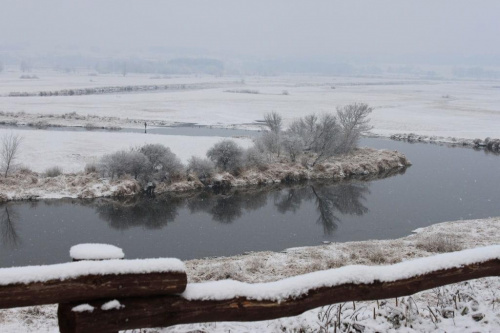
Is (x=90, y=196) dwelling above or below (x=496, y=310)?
below

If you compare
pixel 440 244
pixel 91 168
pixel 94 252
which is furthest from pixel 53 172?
pixel 94 252

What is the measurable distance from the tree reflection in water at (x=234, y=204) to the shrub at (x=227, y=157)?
129 inches

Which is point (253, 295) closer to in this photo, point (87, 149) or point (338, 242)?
point (338, 242)

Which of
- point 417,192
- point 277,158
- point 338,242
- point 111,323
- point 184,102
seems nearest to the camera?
point 111,323

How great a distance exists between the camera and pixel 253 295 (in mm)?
3316

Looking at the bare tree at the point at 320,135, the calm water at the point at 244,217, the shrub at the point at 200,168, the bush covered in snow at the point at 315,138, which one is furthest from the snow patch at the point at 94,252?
the bare tree at the point at 320,135

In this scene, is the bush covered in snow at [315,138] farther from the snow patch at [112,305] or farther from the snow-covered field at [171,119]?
the snow patch at [112,305]

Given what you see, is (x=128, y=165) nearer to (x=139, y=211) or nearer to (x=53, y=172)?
(x=53, y=172)

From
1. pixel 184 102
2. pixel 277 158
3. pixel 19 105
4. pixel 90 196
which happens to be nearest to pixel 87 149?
pixel 90 196

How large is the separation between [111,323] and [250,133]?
142ft

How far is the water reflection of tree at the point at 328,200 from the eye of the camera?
21.7m

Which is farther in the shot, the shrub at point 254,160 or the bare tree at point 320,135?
the bare tree at point 320,135

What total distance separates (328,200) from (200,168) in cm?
820

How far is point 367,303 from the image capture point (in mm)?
5266
